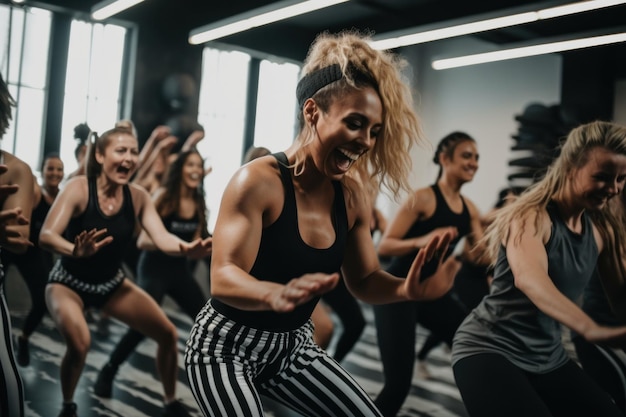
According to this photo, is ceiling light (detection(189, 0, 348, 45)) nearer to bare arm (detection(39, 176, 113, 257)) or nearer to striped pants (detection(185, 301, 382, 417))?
bare arm (detection(39, 176, 113, 257))

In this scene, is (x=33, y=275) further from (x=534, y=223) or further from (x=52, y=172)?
(x=534, y=223)

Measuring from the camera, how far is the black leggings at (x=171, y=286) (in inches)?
151

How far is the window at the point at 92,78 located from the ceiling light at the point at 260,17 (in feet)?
2.90

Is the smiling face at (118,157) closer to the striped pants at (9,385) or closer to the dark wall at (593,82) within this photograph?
the striped pants at (9,385)

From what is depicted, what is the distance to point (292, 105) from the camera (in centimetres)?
988

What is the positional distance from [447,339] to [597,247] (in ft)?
4.05

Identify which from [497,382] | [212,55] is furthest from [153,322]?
[212,55]

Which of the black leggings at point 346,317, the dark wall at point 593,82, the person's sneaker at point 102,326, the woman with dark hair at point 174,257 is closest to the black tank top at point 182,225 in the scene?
the woman with dark hair at point 174,257

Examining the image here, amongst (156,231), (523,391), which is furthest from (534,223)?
(156,231)

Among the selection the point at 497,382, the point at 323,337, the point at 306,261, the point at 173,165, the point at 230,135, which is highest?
the point at 230,135

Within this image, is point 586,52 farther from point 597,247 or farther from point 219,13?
point 597,247

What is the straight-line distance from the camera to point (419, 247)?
333cm

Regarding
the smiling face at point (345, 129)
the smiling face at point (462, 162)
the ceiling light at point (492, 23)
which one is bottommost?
the smiling face at point (345, 129)

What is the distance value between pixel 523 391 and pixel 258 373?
742 mm
